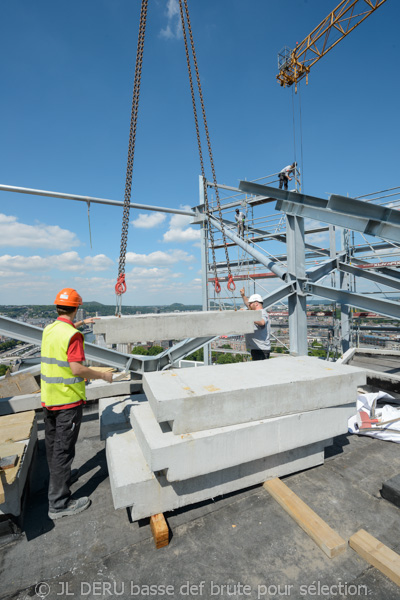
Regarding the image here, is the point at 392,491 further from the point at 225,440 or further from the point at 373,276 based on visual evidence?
the point at 373,276

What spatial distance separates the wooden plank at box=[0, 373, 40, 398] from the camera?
4652 millimetres

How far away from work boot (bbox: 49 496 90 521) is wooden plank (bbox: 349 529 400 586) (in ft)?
→ 7.32

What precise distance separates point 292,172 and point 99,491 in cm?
1223

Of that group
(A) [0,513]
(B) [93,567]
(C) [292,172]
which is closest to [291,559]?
(B) [93,567]

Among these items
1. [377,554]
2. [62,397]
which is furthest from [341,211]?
[62,397]

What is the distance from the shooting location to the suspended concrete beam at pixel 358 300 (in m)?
6.55

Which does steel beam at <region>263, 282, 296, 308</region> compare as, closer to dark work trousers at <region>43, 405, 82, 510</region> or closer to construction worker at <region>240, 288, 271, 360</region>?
construction worker at <region>240, 288, 271, 360</region>

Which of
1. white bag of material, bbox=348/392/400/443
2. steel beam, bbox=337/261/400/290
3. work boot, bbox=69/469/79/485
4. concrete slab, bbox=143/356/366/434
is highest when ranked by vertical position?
steel beam, bbox=337/261/400/290

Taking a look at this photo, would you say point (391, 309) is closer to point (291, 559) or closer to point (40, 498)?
point (291, 559)

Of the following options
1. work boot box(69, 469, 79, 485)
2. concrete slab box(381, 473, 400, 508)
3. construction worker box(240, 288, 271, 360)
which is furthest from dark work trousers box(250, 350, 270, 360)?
work boot box(69, 469, 79, 485)

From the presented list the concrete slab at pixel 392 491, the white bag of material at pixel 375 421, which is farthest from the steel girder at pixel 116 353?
the concrete slab at pixel 392 491

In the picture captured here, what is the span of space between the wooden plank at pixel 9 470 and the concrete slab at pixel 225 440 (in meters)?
0.98

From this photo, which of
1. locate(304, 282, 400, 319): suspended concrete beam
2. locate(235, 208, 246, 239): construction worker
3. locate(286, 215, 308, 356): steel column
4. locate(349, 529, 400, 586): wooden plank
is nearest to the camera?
locate(349, 529, 400, 586): wooden plank

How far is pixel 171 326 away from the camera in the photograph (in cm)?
387
